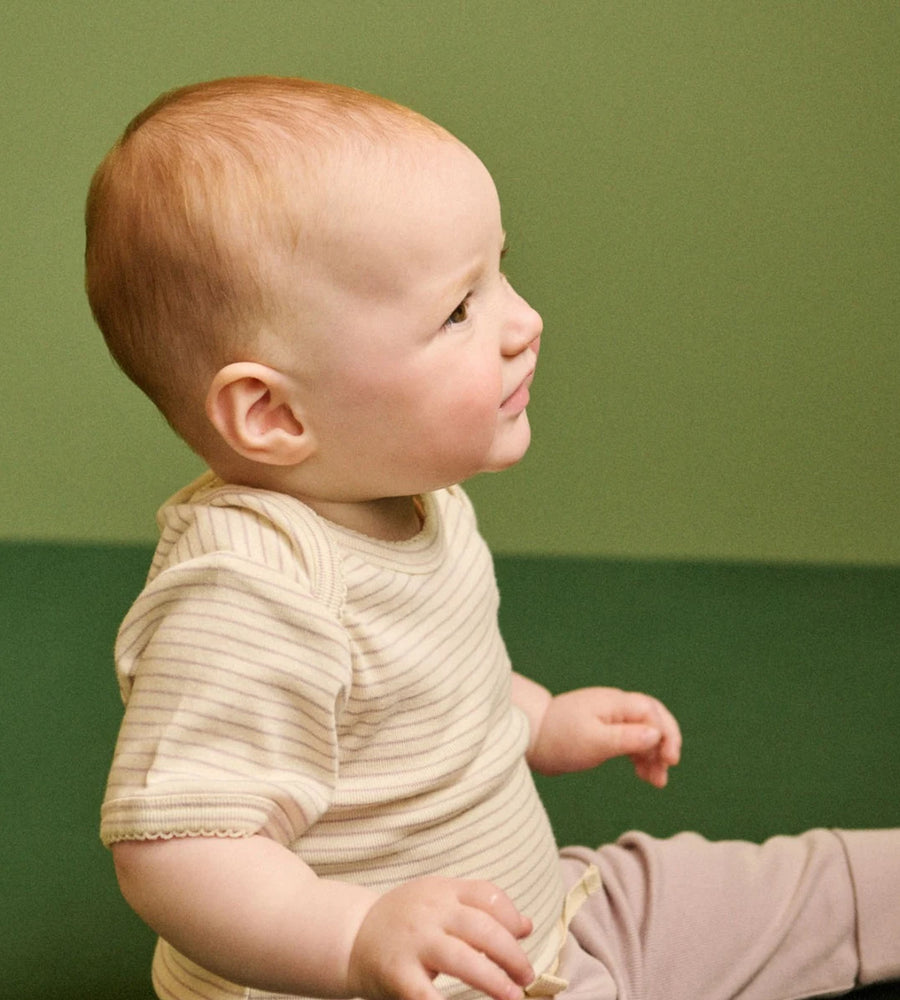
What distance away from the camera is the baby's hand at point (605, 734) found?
94 cm

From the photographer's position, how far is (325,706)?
686 mm

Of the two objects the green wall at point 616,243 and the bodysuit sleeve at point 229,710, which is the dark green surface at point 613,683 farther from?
the bodysuit sleeve at point 229,710

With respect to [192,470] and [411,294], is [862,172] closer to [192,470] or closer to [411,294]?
[192,470]

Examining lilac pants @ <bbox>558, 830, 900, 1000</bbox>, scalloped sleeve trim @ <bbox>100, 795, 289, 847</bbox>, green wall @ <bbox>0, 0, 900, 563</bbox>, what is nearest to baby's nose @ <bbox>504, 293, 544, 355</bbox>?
scalloped sleeve trim @ <bbox>100, 795, 289, 847</bbox>

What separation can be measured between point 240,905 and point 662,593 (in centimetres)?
99

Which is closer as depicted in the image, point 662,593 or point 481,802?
point 481,802

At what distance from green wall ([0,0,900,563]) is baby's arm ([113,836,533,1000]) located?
3.46 feet

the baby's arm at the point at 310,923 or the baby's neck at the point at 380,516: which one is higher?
the baby's neck at the point at 380,516

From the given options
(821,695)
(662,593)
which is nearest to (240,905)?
(821,695)

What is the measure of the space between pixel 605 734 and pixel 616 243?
31.6 inches

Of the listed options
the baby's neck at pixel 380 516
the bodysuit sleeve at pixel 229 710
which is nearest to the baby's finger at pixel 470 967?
the bodysuit sleeve at pixel 229 710

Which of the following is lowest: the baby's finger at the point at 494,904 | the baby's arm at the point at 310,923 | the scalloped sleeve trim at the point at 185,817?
the baby's arm at the point at 310,923

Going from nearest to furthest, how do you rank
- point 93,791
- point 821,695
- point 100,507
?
point 93,791, point 821,695, point 100,507

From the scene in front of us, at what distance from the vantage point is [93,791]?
4.01 feet
